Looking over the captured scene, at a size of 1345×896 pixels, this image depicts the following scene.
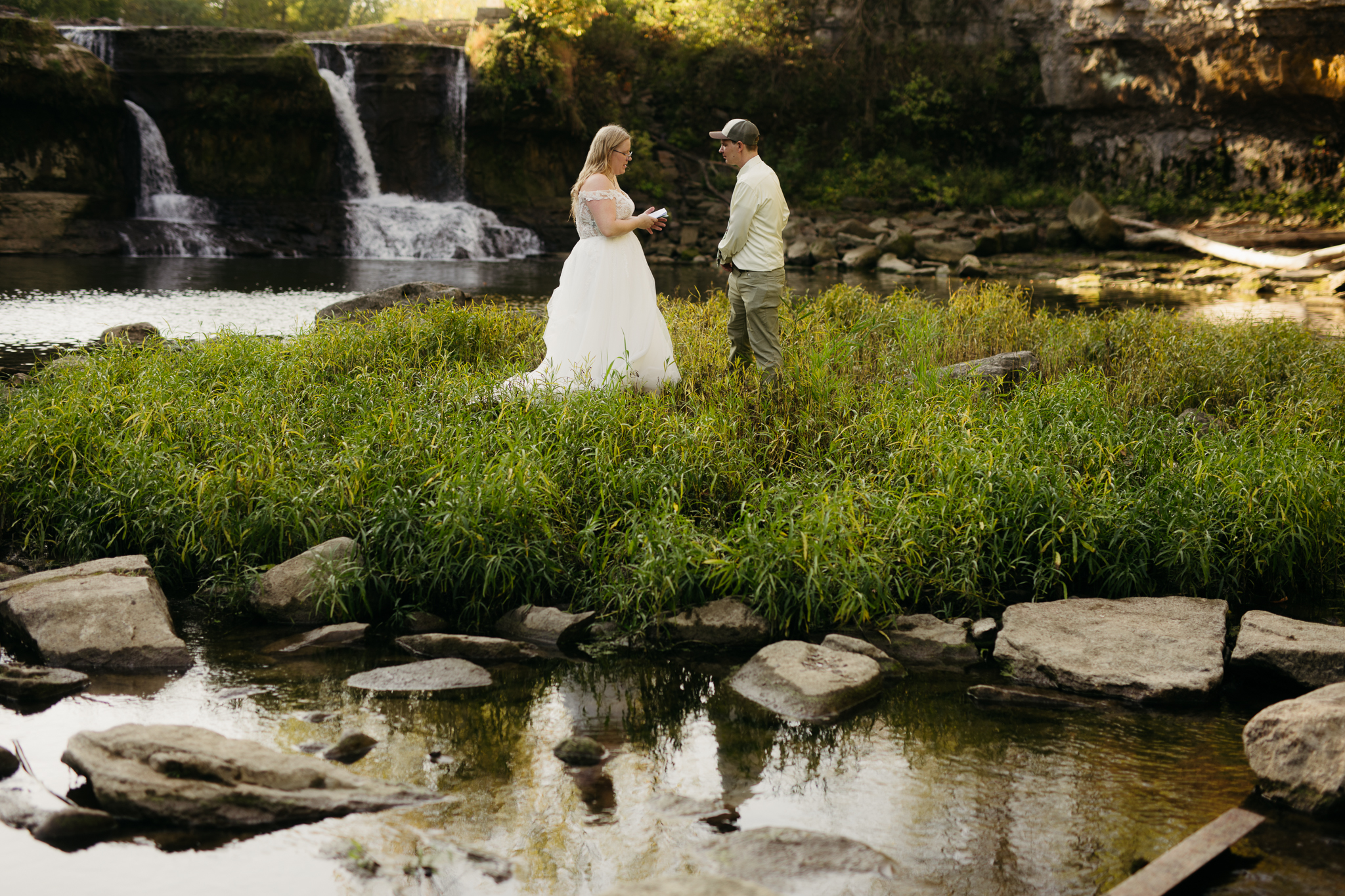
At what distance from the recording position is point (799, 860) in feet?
11.1

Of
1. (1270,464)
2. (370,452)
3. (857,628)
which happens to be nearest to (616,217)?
(370,452)

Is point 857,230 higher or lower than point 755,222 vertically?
higher

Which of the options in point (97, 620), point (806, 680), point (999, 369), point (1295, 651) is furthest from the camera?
point (999, 369)

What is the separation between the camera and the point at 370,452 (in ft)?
20.8

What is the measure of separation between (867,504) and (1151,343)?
5449 mm

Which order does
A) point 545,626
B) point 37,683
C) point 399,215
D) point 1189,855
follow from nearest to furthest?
point 1189,855, point 37,683, point 545,626, point 399,215

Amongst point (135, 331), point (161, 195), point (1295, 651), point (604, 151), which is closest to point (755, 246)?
point (604, 151)

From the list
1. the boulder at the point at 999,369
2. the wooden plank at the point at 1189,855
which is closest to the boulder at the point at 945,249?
the boulder at the point at 999,369

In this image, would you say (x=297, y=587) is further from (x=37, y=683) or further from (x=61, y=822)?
(x=61, y=822)

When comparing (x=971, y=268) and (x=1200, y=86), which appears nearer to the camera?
(x=971, y=268)

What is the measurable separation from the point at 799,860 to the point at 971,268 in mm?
21697

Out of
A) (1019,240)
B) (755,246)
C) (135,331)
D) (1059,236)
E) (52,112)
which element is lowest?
(135,331)

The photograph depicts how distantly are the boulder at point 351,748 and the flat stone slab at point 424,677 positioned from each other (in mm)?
553

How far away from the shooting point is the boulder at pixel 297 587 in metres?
5.46
